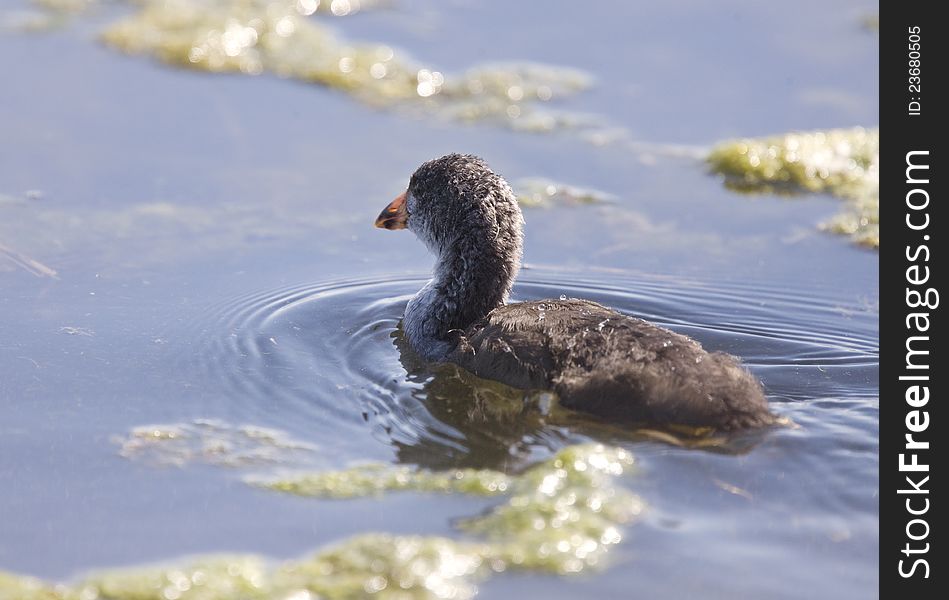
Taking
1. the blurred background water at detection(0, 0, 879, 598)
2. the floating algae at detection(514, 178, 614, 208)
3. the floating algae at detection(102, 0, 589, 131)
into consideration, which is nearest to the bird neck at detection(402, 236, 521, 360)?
the blurred background water at detection(0, 0, 879, 598)

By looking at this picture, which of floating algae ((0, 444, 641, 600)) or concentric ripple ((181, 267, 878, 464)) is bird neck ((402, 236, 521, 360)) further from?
floating algae ((0, 444, 641, 600))

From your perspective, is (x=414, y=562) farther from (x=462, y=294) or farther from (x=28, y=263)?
(x=28, y=263)

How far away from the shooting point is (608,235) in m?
10.0

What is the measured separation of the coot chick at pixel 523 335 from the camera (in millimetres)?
6539

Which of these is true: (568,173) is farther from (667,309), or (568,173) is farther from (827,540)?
(827,540)

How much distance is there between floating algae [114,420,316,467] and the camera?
6414 millimetres

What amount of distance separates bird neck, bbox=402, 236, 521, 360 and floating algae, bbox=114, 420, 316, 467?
4.96ft

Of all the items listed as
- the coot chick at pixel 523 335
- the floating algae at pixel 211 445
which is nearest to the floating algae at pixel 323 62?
the coot chick at pixel 523 335

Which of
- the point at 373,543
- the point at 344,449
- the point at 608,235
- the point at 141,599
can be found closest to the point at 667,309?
the point at 608,235

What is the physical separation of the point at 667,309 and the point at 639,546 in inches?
136

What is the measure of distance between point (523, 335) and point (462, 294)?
2.70ft

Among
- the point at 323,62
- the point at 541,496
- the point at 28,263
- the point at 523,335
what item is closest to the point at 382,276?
the point at 523,335

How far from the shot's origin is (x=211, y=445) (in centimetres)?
658

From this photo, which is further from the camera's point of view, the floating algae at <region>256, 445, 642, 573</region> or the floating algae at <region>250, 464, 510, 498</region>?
the floating algae at <region>250, 464, 510, 498</region>
